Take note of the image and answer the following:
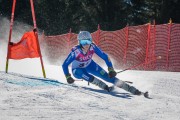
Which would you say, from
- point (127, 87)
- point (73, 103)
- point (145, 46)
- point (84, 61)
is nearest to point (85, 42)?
point (84, 61)

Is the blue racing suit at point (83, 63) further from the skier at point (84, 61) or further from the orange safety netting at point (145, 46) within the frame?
the orange safety netting at point (145, 46)

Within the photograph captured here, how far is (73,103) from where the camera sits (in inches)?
281

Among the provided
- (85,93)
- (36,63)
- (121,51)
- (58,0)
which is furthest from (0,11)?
(85,93)

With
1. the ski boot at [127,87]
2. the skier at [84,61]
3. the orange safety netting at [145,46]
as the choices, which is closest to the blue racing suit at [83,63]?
the skier at [84,61]

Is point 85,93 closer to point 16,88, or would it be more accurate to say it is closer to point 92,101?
point 92,101

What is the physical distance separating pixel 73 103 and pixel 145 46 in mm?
12616

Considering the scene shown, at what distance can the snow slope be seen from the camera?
20.2 ft

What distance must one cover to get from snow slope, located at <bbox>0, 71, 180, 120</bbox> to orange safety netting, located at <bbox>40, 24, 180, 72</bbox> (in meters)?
7.79

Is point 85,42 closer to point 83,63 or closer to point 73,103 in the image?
point 83,63

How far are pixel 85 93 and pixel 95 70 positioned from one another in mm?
1760

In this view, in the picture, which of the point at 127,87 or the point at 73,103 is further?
the point at 127,87

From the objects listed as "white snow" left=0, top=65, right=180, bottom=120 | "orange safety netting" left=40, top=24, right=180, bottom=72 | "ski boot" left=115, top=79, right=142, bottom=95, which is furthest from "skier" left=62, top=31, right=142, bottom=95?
"orange safety netting" left=40, top=24, right=180, bottom=72

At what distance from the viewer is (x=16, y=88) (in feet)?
26.8

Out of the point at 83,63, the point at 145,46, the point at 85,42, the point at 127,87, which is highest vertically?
the point at 145,46
